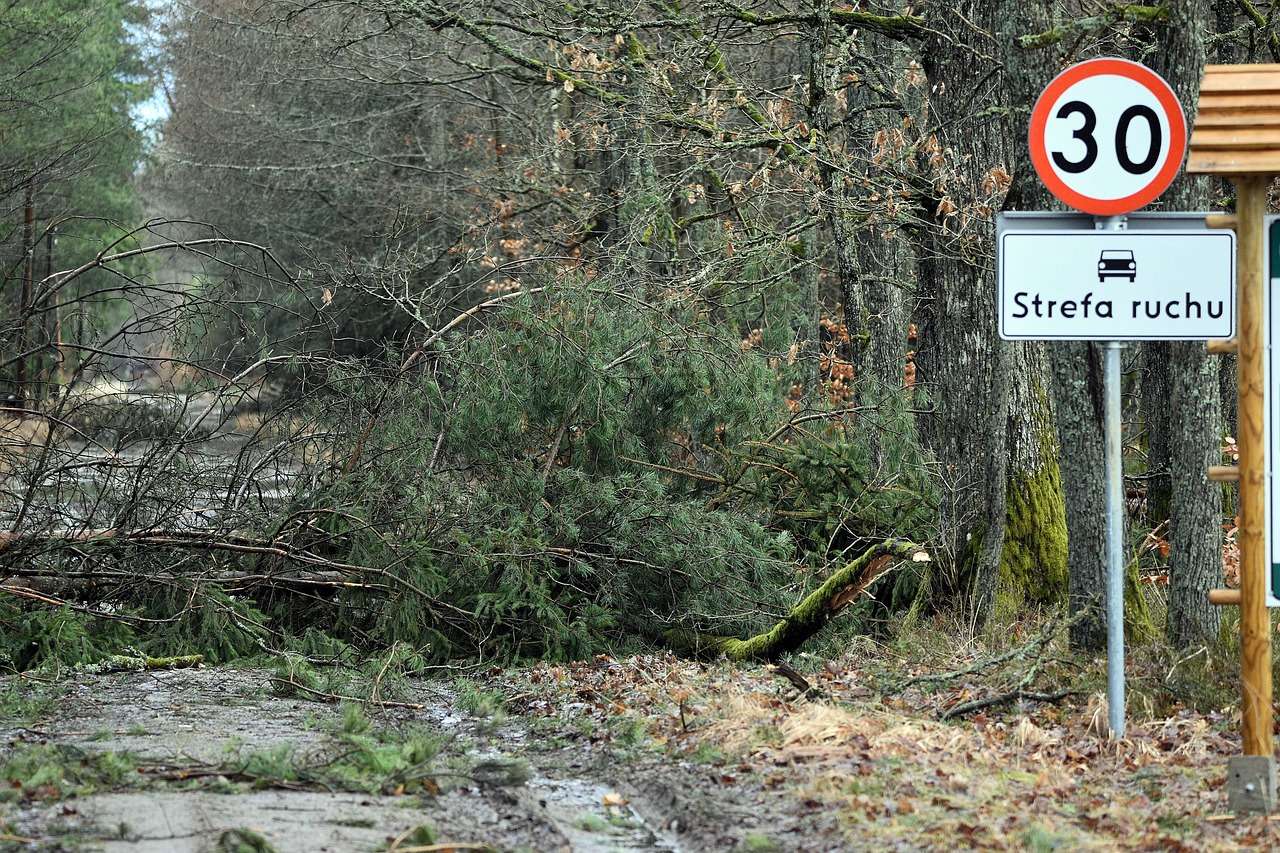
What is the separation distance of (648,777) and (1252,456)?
2778 millimetres

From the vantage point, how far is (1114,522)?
598 centimetres

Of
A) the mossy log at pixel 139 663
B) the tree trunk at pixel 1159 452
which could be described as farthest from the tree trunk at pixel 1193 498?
the mossy log at pixel 139 663

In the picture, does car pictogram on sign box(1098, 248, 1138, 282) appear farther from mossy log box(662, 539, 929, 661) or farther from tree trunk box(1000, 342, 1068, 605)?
tree trunk box(1000, 342, 1068, 605)

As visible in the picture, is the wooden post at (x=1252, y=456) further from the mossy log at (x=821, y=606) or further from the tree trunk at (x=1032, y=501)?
the tree trunk at (x=1032, y=501)

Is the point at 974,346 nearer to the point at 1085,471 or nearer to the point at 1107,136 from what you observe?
the point at 1085,471

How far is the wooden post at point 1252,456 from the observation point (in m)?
5.39

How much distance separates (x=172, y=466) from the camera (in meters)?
10.3

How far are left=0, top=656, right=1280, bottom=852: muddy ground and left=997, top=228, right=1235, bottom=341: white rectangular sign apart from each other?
5.89 feet

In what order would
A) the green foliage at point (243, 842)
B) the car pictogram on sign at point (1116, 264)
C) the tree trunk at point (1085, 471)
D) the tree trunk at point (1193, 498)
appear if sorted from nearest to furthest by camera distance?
the green foliage at point (243, 842) < the car pictogram on sign at point (1116, 264) < the tree trunk at point (1193, 498) < the tree trunk at point (1085, 471)

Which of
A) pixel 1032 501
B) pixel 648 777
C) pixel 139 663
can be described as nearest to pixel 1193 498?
pixel 648 777

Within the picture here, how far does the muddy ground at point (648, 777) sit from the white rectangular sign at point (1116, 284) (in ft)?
5.89

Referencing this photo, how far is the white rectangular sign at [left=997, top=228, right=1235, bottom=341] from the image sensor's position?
226 inches

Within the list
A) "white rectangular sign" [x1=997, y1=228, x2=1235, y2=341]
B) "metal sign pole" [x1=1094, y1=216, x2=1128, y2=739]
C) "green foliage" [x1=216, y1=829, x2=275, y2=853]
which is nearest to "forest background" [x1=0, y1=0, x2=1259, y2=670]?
"metal sign pole" [x1=1094, y1=216, x2=1128, y2=739]

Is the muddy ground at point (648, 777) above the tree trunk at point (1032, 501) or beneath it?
beneath
